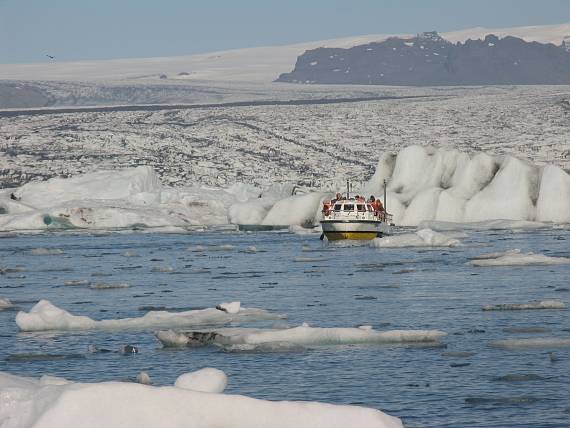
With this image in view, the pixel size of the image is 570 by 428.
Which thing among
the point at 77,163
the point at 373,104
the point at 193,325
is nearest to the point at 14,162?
the point at 77,163

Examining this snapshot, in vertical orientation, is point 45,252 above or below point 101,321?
below

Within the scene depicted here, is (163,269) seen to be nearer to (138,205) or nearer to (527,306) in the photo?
(527,306)

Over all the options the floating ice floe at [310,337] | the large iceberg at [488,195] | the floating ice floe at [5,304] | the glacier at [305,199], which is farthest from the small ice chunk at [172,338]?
the large iceberg at [488,195]

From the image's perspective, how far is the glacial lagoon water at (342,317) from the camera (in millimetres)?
14578

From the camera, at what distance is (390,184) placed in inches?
2485

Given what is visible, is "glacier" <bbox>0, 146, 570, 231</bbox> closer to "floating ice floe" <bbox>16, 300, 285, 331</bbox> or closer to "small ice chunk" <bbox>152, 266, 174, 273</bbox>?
"small ice chunk" <bbox>152, 266, 174, 273</bbox>

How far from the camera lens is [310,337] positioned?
18438mm

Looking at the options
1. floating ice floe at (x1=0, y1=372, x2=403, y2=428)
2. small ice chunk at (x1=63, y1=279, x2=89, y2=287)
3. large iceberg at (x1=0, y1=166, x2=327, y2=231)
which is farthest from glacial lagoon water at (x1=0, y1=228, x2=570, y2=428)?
large iceberg at (x1=0, y1=166, x2=327, y2=231)

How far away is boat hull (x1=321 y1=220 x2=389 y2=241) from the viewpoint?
4972cm

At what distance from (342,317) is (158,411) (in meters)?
13.2

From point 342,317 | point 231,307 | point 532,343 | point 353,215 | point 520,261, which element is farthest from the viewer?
point 353,215

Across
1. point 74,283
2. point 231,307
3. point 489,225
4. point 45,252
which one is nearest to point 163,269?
point 74,283

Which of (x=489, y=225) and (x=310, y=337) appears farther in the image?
(x=489, y=225)

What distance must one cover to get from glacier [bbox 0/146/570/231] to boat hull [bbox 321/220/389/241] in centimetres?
495
